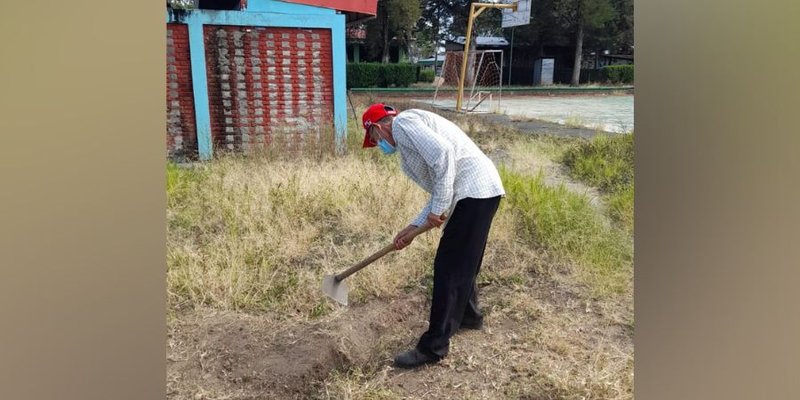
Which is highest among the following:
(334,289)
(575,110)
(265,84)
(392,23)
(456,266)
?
(392,23)

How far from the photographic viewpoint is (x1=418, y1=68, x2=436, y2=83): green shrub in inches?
124

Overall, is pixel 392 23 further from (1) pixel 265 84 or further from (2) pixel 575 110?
(2) pixel 575 110

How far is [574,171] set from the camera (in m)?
3.17

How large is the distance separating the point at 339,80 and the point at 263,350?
1.28 m

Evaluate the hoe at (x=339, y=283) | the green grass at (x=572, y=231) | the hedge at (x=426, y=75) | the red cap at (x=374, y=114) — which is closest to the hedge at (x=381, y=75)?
the hedge at (x=426, y=75)

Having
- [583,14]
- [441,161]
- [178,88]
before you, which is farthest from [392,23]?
[178,88]

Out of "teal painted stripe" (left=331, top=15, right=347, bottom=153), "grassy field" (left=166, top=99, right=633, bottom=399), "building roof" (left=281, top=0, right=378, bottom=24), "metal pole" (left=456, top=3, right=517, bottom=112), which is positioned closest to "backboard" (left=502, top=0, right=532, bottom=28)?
"metal pole" (left=456, top=3, right=517, bottom=112)

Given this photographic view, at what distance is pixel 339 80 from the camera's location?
10.3 feet

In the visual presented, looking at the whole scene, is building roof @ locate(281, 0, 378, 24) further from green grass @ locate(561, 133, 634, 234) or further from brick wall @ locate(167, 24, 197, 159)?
green grass @ locate(561, 133, 634, 234)

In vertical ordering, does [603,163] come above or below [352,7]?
below
